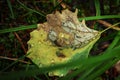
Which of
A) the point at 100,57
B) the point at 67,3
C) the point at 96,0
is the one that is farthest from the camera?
the point at 67,3

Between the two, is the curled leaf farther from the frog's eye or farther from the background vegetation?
the background vegetation

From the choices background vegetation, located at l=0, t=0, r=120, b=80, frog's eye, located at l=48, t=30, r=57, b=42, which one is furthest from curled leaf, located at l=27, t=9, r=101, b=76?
background vegetation, located at l=0, t=0, r=120, b=80

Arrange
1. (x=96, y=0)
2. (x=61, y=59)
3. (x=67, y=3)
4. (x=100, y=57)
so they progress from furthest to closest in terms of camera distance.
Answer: (x=67, y=3) < (x=96, y=0) < (x=61, y=59) < (x=100, y=57)

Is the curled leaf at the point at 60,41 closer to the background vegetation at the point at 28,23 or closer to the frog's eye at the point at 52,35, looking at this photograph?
the frog's eye at the point at 52,35

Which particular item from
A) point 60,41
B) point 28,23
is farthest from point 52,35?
point 28,23

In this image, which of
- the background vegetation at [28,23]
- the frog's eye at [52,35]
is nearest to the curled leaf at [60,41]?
the frog's eye at [52,35]

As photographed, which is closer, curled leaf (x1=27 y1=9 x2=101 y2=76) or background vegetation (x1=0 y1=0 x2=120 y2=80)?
curled leaf (x1=27 y1=9 x2=101 y2=76)

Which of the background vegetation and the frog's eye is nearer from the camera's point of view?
the frog's eye

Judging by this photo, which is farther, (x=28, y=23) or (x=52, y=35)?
(x=28, y=23)

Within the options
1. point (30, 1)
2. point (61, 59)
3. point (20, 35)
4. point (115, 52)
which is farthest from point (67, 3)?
point (115, 52)

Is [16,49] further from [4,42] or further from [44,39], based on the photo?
[44,39]

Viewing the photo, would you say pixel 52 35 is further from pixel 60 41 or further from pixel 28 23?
pixel 28 23
